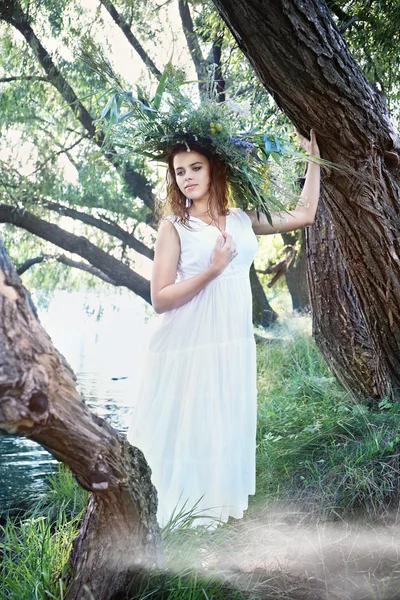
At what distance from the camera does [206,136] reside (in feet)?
10.3

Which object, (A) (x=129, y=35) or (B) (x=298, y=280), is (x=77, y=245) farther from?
(B) (x=298, y=280)

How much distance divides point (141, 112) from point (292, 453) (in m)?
2.04

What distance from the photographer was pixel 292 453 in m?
3.99

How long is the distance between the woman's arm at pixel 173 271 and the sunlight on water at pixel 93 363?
712mm

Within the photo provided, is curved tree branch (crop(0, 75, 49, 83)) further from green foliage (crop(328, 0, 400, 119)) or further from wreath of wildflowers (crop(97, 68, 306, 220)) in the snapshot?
wreath of wildflowers (crop(97, 68, 306, 220))

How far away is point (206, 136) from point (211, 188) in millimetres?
243

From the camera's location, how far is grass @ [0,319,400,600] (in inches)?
104

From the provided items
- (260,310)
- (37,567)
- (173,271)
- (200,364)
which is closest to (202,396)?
(200,364)

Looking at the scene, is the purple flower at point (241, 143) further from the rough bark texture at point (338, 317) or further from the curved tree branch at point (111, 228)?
the curved tree branch at point (111, 228)

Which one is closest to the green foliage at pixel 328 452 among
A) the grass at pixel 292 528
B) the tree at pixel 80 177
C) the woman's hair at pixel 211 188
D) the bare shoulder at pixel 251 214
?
the grass at pixel 292 528

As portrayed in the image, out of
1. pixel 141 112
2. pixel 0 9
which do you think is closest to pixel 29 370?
pixel 141 112

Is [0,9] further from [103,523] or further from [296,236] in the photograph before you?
[103,523]

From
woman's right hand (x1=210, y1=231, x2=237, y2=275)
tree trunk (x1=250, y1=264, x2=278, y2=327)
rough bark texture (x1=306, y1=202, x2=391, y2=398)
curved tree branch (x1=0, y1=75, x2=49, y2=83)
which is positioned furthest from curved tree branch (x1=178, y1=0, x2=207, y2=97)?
woman's right hand (x1=210, y1=231, x2=237, y2=275)

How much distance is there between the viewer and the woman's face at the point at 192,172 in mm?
3170
